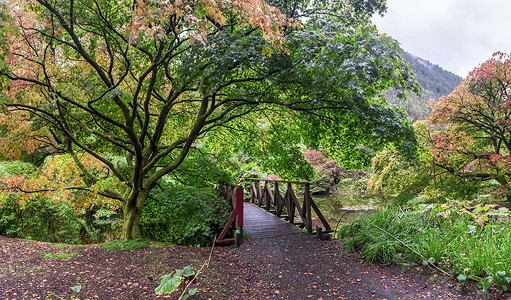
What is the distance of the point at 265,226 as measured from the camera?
6918mm

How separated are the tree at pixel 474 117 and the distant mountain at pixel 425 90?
16947 mm

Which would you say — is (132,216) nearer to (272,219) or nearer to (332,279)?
(272,219)

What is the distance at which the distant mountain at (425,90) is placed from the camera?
2834cm

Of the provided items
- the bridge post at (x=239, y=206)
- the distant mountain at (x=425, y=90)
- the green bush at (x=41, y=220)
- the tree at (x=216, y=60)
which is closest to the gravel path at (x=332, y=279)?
the bridge post at (x=239, y=206)

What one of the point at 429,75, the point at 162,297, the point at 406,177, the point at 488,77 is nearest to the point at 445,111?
the point at 488,77

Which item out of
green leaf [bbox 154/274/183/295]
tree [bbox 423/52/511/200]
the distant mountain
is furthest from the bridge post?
the distant mountain

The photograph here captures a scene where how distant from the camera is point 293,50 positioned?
14.0ft

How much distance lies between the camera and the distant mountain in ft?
93.0

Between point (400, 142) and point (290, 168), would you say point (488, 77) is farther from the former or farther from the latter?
point (290, 168)

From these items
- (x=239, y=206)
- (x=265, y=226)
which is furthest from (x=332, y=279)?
(x=265, y=226)

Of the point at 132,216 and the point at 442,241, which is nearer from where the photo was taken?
the point at 442,241

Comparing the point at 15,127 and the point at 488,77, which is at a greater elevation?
the point at 488,77

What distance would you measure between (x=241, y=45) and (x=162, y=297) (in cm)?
343

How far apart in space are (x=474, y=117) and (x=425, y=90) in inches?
1523
